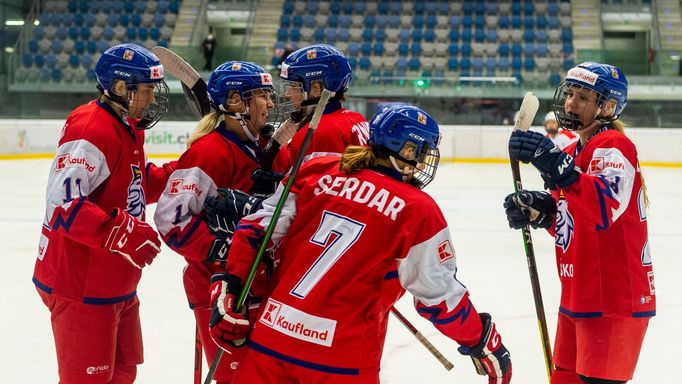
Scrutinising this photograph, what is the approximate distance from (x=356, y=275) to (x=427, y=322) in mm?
2620

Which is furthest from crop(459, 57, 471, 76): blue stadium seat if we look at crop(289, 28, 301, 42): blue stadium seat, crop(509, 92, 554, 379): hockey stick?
crop(509, 92, 554, 379): hockey stick

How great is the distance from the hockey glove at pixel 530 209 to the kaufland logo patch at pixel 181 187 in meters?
0.95

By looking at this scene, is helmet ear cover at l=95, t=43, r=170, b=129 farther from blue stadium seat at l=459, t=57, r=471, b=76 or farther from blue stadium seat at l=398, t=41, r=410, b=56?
blue stadium seat at l=398, t=41, r=410, b=56

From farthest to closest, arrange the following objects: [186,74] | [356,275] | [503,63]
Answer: [503,63], [186,74], [356,275]

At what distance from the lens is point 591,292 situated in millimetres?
2389

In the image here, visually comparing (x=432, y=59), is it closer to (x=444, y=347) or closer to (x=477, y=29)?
(x=477, y=29)

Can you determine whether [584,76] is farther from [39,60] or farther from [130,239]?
[39,60]

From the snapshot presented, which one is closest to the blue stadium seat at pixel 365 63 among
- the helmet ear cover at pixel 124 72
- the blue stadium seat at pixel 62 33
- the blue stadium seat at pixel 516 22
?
the blue stadium seat at pixel 516 22

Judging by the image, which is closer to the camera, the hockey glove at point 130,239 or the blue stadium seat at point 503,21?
the hockey glove at point 130,239

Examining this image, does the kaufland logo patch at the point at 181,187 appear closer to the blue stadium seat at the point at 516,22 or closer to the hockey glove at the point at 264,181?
the hockey glove at the point at 264,181

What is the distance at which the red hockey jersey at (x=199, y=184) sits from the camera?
2.41m

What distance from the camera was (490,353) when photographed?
201 centimetres

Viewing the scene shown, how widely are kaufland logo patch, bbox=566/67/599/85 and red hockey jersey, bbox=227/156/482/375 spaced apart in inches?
32.3

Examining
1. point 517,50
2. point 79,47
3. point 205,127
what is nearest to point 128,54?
point 205,127
